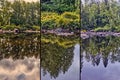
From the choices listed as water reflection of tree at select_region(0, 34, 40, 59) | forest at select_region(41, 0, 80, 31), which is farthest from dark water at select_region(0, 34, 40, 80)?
forest at select_region(41, 0, 80, 31)

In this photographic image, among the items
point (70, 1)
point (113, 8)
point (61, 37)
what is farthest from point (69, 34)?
point (113, 8)

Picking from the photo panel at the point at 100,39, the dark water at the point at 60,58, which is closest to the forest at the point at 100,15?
the photo panel at the point at 100,39

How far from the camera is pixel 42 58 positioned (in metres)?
3.64

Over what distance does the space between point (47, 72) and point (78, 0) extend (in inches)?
37.8

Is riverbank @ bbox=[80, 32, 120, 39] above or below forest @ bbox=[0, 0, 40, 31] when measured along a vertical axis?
below

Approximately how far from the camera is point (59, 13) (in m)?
3.63

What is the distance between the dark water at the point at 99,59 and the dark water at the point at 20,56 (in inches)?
22.7

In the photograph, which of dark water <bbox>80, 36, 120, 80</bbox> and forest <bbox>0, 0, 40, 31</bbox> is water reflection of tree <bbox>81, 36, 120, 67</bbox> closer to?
dark water <bbox>80, 36, 120, 80</bbox>

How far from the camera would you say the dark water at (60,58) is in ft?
11.9

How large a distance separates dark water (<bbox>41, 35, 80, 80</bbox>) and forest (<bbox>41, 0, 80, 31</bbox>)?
0.51 ft

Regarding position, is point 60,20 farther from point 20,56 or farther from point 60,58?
point 20,56

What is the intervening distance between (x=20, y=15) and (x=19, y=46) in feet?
1.25

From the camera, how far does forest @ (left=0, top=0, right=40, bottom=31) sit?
3.60 meters

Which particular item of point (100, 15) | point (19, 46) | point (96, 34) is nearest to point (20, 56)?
point (19, 46)
